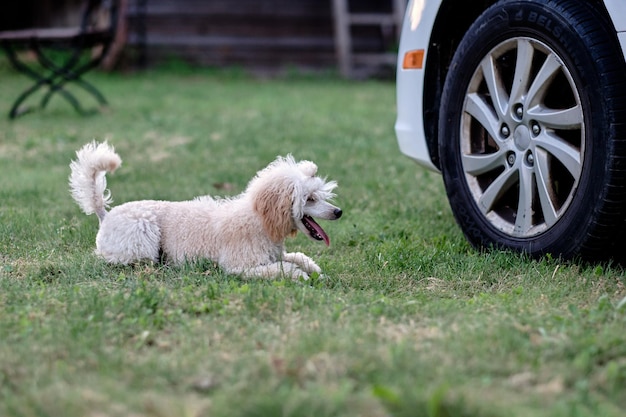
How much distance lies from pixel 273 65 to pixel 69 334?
13.7m

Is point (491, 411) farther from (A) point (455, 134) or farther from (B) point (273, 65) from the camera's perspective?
(B) point (273, 65)

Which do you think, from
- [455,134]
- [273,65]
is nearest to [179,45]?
[273,65]

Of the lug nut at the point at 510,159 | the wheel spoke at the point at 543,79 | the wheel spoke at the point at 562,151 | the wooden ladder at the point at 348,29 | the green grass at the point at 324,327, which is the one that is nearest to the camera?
the green grass at the point at 324,327

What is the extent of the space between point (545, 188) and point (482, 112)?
0.60 meters

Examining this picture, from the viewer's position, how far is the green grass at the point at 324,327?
2.63m

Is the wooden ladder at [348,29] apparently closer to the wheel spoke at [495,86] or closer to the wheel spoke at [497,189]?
the wheel spoke at [495,86]

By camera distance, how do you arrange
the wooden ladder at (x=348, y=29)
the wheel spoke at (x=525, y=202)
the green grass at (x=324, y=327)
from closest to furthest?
the green grass at (x=324, y=327)
the wheel spoke at (x=525, y=202)
the wooden ladder at (x=348, y=29)

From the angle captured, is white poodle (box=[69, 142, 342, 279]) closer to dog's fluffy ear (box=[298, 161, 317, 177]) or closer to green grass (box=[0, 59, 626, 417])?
dog's fluffy ear (box=[298, 161, 317, 177])

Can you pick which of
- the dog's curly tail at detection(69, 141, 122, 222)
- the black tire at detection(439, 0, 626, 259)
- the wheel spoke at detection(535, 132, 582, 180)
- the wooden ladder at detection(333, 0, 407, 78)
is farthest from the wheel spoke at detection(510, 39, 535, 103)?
the wooden ladder at detection(333, 0, 407, 78)

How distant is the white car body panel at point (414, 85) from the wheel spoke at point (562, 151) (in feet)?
3.21

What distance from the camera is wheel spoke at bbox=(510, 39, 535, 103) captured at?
4.28 m

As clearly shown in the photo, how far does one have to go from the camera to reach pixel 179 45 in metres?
16.2

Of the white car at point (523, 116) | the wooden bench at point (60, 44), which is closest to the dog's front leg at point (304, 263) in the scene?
the white car at point (523, 116)

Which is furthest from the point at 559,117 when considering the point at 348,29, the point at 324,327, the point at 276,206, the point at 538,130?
the point at 348,29
